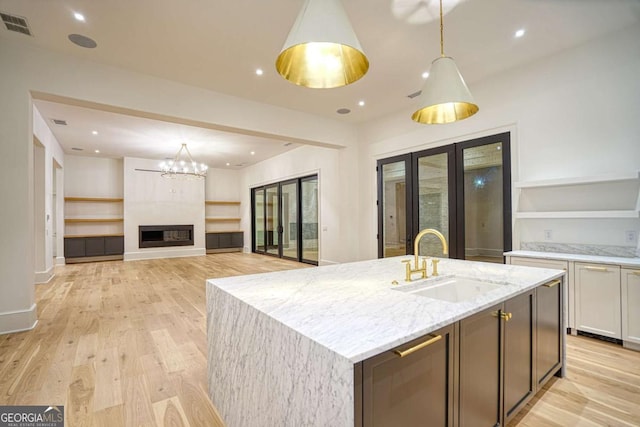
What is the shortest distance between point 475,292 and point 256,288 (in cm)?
150

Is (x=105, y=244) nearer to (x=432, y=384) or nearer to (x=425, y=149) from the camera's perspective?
(x=425, y=149)

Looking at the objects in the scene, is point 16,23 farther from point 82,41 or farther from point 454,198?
point 454,198

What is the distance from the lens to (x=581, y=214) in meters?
3.32

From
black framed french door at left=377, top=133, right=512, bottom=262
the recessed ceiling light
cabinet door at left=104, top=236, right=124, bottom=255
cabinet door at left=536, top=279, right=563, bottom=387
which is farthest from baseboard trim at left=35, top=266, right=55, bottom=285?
cabinet door at left=536, top=279, right=563, bottom=387

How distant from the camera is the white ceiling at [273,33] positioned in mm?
2850

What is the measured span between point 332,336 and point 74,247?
Result: 1009 centimetres

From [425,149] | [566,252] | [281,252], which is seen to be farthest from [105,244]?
[566,252]

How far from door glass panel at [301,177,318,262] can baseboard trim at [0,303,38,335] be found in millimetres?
5633

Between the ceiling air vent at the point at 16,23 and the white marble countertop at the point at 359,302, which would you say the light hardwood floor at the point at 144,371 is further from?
the ceiling air vent at the point at 16,23

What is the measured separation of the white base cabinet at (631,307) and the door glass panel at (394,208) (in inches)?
118

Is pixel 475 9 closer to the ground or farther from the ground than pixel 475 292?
farther from the ground

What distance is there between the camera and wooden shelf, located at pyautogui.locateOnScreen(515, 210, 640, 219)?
2996 millimetres

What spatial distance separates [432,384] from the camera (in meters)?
1.26

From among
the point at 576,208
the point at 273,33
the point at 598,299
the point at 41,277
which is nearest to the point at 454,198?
the point at 576,208
